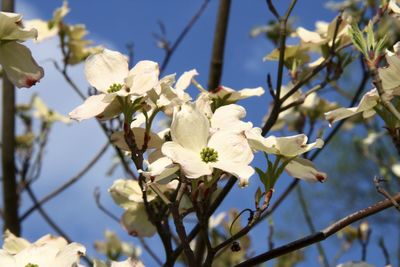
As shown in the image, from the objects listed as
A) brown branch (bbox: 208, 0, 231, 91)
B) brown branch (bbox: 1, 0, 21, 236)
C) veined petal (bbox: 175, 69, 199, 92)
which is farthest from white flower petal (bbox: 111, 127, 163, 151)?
brown branch (bbox: 1, 0, 21, 236)

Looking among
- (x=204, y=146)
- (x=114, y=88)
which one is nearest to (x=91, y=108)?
(x=114, y=88)

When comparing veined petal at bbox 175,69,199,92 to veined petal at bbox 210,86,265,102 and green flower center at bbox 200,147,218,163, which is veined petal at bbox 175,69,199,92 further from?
green flower center at bbox 200,147,218,163

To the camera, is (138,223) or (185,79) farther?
(138,223)

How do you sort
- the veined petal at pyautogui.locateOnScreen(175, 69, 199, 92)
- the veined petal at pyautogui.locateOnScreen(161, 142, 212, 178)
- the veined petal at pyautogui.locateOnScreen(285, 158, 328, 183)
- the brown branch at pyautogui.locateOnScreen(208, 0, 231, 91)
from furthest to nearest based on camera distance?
1. the brown branch at pyautogui.locateOnScreen(208, 0, 231, 91)
2. the veined petal at pyautogui.locateOnScreen(175, 69, 199, 92)
3. the veined petal at pyautogui.locateOnScreen(285, 158, 328, 183)
4. the veined petal at pyautogui.locateOnScreen(161, 142, 212, 178)

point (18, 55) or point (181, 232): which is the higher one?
point (18, 55)

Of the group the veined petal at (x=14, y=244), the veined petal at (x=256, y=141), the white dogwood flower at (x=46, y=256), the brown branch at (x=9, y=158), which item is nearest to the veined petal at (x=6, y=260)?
the white dogwood flower at (x=46, y=256)

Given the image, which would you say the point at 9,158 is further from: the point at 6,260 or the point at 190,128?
the point at 190,128

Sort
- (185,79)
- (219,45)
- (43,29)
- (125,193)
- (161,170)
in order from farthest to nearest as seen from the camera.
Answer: (43,29) < (219,45) < (125,193) < (185,79) < (161,170)
